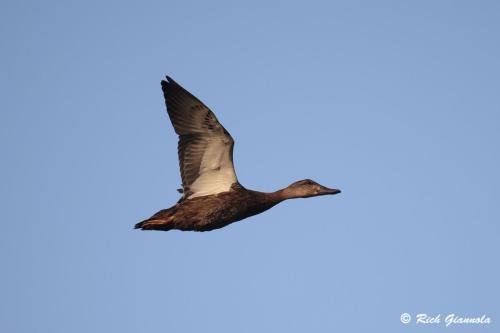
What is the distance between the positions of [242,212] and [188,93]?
2.48 meters

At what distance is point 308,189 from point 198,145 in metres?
2.48

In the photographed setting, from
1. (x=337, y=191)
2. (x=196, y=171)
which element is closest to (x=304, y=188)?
(x=337, y=191)

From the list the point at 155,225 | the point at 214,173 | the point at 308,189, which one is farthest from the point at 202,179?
the point at 308,189

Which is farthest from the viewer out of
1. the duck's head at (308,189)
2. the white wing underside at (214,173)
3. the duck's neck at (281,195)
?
the duck's head at (308,189)

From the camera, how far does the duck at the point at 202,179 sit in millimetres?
23047

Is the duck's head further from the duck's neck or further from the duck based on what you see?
the duck

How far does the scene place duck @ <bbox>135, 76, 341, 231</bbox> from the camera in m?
23.0

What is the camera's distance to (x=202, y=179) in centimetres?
2350

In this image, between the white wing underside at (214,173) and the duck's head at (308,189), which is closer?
the white wing underside at (214,173)

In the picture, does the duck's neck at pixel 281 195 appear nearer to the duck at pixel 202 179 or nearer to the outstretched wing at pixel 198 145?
the duck at pixel 202 179

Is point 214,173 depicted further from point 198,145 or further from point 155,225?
point 155,225

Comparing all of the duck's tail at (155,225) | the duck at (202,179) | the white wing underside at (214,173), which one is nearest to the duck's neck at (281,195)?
the duck at (202,179)

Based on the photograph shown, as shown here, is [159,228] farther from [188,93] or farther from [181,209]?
[188,93]

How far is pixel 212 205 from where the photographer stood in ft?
75.8
